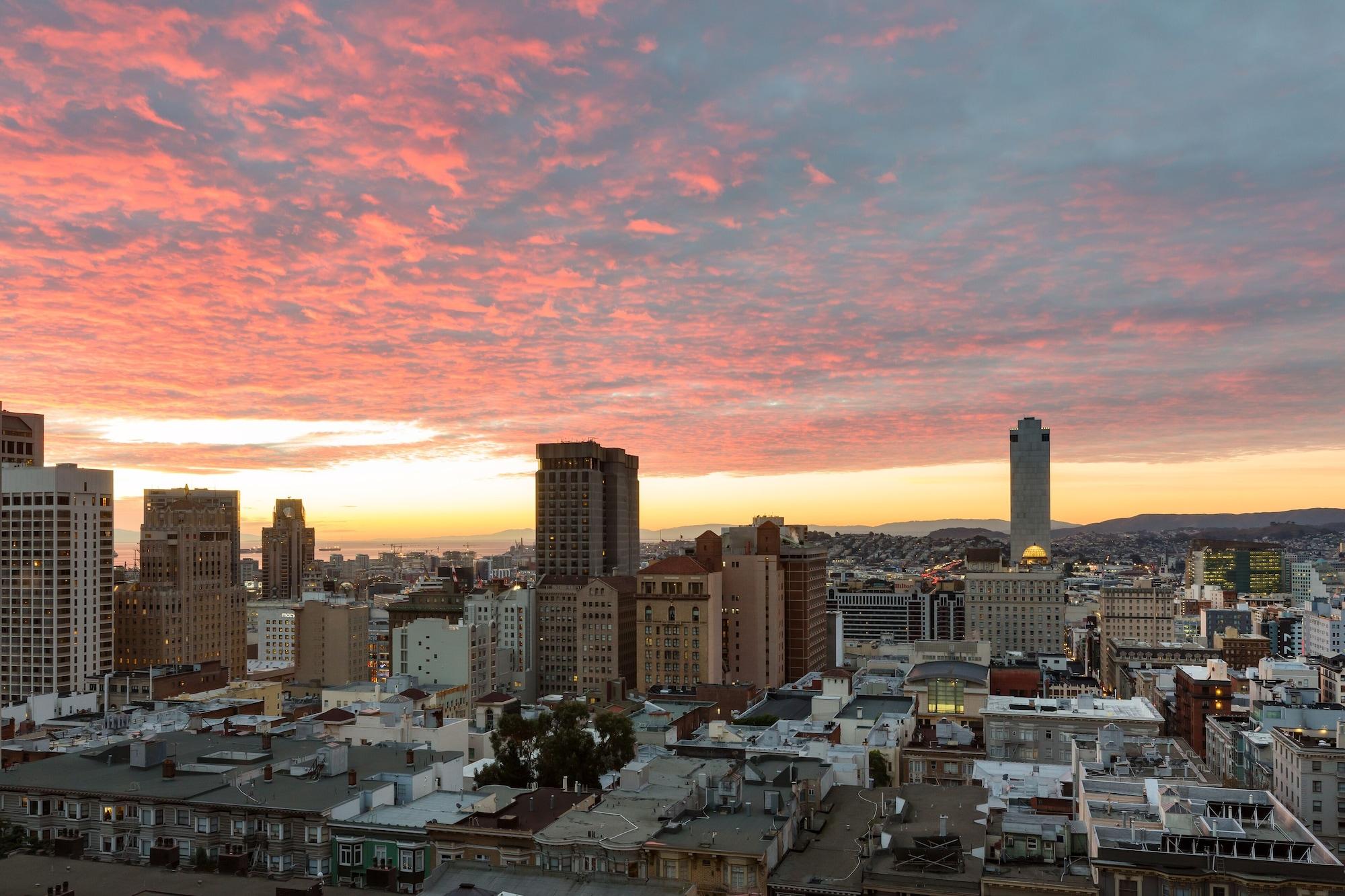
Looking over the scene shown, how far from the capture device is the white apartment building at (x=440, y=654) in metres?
162

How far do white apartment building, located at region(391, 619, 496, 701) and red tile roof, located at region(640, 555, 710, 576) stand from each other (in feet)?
91.4

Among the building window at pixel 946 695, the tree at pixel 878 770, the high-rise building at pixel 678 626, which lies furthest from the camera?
the high-rise building at pixel 678 626

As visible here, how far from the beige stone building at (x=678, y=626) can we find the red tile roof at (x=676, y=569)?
101 mm

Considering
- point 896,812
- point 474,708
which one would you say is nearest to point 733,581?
point 474,708

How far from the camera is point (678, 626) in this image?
549 feet

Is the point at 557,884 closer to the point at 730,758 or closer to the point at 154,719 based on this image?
the point at 730,758

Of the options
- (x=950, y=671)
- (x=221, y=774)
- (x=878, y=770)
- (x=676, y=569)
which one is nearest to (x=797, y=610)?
(x=676, y=569)

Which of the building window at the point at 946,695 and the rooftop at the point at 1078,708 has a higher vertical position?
the rooftop at the point at 1078,708

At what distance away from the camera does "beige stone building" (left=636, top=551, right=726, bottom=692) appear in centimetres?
16638

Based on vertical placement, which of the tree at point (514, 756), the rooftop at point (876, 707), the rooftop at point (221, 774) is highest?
the rooftop at point (221, 774)

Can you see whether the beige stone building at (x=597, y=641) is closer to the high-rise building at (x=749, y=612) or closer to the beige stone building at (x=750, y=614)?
the high-rise building at (x=749, y=612)

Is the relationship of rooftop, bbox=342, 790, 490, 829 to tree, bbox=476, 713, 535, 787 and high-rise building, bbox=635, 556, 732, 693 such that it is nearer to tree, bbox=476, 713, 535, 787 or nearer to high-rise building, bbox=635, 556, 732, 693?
tree, bbox=476, 713, 535, 787

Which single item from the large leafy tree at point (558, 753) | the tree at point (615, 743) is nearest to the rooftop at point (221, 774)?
the large leafy tree at point (558, 753)

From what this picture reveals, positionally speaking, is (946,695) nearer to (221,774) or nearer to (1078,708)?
(1078,708)
